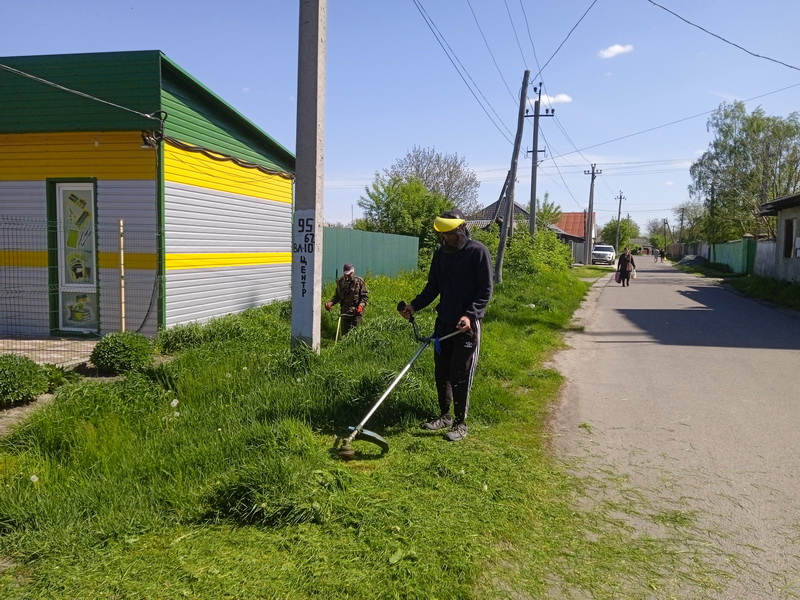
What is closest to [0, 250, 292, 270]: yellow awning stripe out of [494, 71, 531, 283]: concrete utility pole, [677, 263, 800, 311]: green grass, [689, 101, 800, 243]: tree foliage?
[494, 71, 531, 283]: concrete utility pole

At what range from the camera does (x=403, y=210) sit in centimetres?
2783

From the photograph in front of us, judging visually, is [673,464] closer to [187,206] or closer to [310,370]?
[310,370]

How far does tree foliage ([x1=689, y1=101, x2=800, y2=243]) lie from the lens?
132 ft

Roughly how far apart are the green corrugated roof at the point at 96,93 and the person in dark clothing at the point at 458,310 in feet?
20.8

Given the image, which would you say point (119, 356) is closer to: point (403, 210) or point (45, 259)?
point (45, 259)

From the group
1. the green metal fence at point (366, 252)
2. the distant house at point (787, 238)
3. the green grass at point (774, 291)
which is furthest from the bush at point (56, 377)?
the distant house at point (787, 238)

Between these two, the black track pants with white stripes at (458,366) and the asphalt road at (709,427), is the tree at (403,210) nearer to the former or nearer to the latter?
the asphalt road at (709,427)

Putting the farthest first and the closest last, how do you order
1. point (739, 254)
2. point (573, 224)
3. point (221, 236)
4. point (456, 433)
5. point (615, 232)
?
point (615, 232) < point (573, 224) < point (739, 254) < point (221, 236) < point (456, 433)

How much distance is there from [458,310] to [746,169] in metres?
44.2

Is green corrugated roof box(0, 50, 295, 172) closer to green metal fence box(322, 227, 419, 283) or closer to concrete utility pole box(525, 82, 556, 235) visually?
green metal fence box(322, 227, 419, 283)

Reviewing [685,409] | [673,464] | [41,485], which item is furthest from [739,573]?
[41,485]

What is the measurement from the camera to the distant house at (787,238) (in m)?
20.8

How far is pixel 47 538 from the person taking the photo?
3.43 meters

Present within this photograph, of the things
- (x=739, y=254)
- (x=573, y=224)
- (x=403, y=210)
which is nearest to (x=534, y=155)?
(x=403, y=210)
